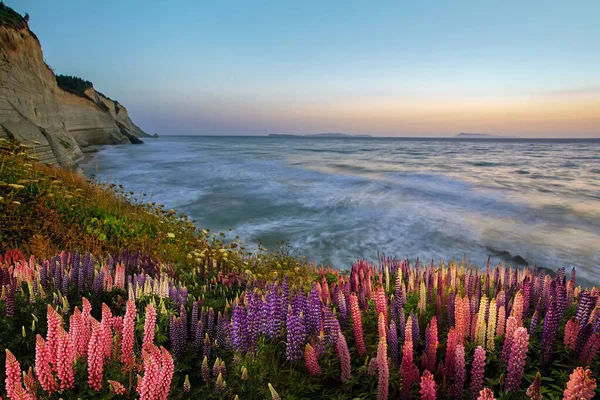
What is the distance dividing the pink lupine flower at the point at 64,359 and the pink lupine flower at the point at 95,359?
0.10 m

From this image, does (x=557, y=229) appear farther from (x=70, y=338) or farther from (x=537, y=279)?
(x=70, y=338)

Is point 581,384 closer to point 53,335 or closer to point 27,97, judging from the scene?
point 53,335

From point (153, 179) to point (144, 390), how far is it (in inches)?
1207

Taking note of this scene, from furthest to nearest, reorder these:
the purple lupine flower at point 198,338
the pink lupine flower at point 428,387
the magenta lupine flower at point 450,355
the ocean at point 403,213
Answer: the ocean at point 403,213 → the purple lupine flower at point 198,338 → the magenta lupine flower at point 450,355 → the pink lupine flower at point 428,387

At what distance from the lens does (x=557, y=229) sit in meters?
15.5

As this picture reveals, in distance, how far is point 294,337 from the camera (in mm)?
2699

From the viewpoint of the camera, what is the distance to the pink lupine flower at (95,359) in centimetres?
188

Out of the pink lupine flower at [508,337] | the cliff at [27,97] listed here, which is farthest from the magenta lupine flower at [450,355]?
the cliff at [27,97]

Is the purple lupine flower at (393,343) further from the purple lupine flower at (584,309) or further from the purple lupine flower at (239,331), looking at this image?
the purple lupine flower at (584,309)

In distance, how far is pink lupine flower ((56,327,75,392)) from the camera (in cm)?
185

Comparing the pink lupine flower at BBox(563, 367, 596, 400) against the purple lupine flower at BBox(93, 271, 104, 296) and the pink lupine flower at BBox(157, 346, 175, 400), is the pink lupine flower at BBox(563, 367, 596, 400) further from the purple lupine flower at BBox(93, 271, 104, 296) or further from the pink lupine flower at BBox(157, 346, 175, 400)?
the purple lupine flower at BBox(93, 271, 104, 296)

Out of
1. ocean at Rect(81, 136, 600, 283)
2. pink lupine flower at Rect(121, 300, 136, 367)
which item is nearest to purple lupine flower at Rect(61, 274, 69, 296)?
pink lupine flower at Rect(121, 300, 136, 367)

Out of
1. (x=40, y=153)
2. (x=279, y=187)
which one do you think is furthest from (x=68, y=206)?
(x=279, y=187)

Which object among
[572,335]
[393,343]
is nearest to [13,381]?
[393,343]
